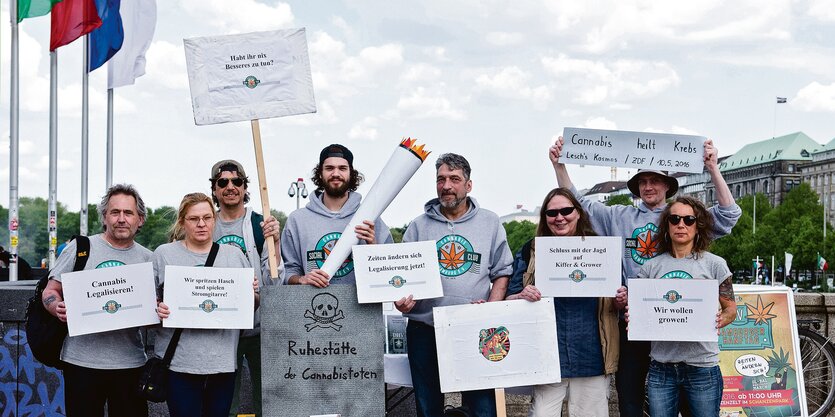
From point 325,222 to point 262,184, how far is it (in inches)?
19.0

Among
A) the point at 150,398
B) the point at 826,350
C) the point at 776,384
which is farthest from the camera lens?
the point at 826,350

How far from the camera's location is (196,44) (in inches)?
229

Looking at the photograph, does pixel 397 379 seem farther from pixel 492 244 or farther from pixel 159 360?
pixel 159 360

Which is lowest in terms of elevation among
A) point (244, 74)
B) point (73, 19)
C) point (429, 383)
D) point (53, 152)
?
point (429, 383)

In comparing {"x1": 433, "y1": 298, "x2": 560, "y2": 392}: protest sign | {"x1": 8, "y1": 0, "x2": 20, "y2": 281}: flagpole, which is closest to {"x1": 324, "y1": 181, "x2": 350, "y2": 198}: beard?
{"x1": 433, "y1": 298, "x2": 560, "y2": 392}: protest sign

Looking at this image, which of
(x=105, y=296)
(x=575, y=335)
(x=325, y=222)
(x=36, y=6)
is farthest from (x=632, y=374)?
(x=36, y=6)

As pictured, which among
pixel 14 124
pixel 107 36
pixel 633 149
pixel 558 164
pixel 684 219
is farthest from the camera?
pixel 107 36

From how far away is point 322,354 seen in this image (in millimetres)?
5668

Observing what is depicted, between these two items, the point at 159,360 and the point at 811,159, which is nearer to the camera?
the point at 159,360

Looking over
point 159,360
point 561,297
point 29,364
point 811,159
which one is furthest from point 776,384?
point 811,159

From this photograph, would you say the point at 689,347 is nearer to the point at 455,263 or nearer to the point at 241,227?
the point at 455,263

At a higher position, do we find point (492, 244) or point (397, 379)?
point (492, 244)

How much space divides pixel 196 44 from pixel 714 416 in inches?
164

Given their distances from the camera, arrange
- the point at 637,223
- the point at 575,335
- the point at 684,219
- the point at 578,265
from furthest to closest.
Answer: the point at 637,223 < the point at 575,335 < the point at 578,265 < the point at 684,219
